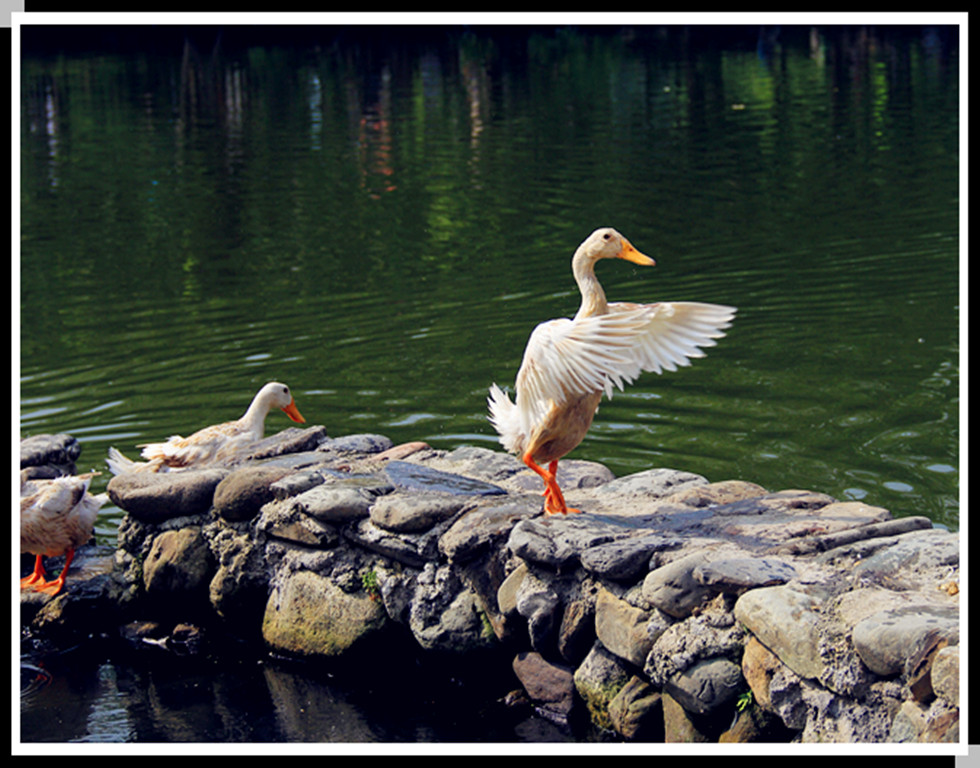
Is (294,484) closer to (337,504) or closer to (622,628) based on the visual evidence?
(337,504)

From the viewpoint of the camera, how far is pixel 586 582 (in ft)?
17.9

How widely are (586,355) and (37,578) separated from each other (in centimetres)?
399

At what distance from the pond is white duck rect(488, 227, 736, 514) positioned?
2662 mm

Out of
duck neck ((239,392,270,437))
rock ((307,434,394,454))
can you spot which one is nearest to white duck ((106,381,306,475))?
duck neck ((239,392,270,437))

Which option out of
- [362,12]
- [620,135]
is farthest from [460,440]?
[620,135]

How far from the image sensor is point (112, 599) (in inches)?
277

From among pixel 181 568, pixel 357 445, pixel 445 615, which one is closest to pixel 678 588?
pixel 445 615

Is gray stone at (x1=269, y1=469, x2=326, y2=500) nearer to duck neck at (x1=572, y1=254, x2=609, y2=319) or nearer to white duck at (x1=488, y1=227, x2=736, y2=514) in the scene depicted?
white duck at (x1=488, y1=227, x2=736, y2=514)

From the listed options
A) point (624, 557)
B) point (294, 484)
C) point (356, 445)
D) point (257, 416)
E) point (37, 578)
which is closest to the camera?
point (624, 557)

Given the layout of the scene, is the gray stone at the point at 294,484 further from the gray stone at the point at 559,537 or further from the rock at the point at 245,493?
the gray stone at the point at 559,537

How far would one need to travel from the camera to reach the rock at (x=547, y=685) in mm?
5488

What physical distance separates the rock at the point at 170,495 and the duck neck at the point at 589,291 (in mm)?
2601

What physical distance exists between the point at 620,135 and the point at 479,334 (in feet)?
48.5

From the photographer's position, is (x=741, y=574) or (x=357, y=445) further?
(x=357, y=445)
